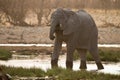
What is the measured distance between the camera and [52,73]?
45.5ft

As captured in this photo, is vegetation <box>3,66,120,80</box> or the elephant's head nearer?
vegetation <box>3,66,120,80</box>

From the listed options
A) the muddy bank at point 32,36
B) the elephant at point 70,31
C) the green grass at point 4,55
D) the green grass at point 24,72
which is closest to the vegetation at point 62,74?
the green grass at point 24,72

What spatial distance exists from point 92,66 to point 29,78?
211 inches

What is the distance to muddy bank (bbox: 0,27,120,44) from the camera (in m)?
32.0

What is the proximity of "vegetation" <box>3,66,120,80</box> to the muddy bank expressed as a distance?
55.7 feet

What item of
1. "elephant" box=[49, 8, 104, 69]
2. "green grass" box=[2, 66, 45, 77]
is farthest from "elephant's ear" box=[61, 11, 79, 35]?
"green grass" box=[2, 66, 45, 77]

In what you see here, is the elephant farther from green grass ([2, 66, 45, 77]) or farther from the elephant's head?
green grass ([2, 66, 45, 77])

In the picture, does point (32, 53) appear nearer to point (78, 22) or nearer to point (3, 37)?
point (78, 22)

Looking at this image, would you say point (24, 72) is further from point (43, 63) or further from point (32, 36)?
point (32, 36)

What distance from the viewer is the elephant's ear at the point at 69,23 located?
15930mm

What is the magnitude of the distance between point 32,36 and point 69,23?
17.2 meters

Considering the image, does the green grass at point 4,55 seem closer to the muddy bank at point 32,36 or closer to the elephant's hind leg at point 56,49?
the elephant's hind leg at point 56,49

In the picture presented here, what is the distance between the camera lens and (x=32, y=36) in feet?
109

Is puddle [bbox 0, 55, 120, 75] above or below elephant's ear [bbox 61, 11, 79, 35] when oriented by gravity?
below
